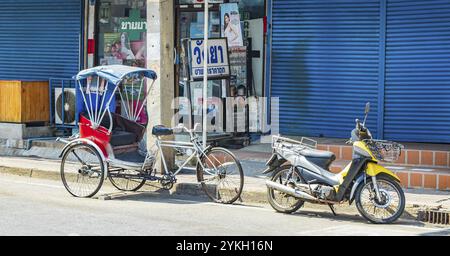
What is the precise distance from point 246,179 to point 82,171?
270 cm

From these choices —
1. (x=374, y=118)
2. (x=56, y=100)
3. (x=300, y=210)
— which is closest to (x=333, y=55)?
(x=374, y=118)

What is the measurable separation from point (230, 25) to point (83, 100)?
453cm

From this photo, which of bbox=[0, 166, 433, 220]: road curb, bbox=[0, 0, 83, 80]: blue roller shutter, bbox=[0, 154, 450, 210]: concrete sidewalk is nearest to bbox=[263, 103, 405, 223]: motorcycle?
bbox=[0, 166, 433, 220]: road curb

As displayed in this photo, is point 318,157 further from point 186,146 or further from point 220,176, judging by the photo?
point 186,146

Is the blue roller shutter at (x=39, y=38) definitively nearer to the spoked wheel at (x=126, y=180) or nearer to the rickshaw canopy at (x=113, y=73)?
the spoked wheel at (x=126, y=180)

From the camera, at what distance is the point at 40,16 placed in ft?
58.9

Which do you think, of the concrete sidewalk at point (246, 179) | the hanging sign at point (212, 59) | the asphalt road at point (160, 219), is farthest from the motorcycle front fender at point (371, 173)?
the hanging sign at point (212, 59)

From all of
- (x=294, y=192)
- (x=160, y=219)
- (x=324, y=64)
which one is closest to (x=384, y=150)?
(x=294, y=192)

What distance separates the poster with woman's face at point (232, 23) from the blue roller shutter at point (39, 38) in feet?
13.2

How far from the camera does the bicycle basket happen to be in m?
9.41

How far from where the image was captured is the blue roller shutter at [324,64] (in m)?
14.0

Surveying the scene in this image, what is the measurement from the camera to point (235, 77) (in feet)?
50.2

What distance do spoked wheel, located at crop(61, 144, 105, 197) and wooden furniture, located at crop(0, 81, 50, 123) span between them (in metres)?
4.80

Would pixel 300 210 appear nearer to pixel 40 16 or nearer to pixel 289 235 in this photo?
pixel 289 235
